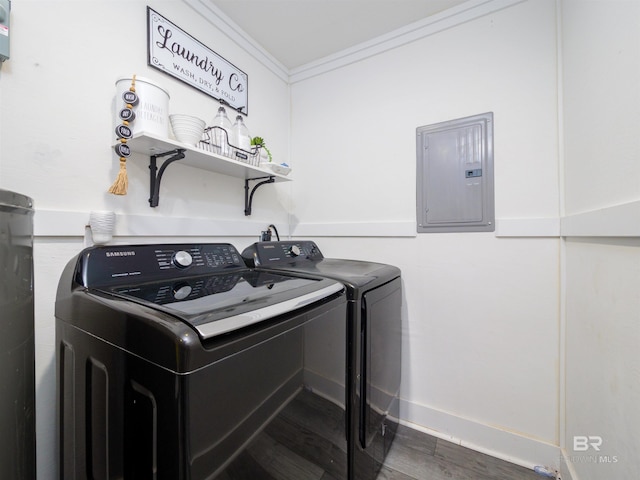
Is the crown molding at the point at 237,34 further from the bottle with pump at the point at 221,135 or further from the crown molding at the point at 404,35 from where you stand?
the bottle with pump at the point at 221,135

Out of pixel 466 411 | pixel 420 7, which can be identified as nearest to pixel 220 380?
pixel 466 411

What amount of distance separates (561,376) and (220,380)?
5.28ft

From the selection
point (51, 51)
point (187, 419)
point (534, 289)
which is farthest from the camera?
point (534, 289)

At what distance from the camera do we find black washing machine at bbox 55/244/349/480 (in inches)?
20.5

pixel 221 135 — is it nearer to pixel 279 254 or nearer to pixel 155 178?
pixel 155 178

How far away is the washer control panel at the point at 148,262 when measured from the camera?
2.81 feet

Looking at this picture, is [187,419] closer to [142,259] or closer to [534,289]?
[142,259]

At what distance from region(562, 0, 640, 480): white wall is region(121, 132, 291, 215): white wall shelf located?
4.71 feet

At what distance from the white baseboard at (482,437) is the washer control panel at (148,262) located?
54.6 inches

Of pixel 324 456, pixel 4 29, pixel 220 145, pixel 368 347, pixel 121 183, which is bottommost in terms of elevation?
pixel 324 456

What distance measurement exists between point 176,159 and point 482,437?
2081mm

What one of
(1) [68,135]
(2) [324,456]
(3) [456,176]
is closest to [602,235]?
(3) [456,176]

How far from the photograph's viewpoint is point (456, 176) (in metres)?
1.53

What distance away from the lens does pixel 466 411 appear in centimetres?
151
